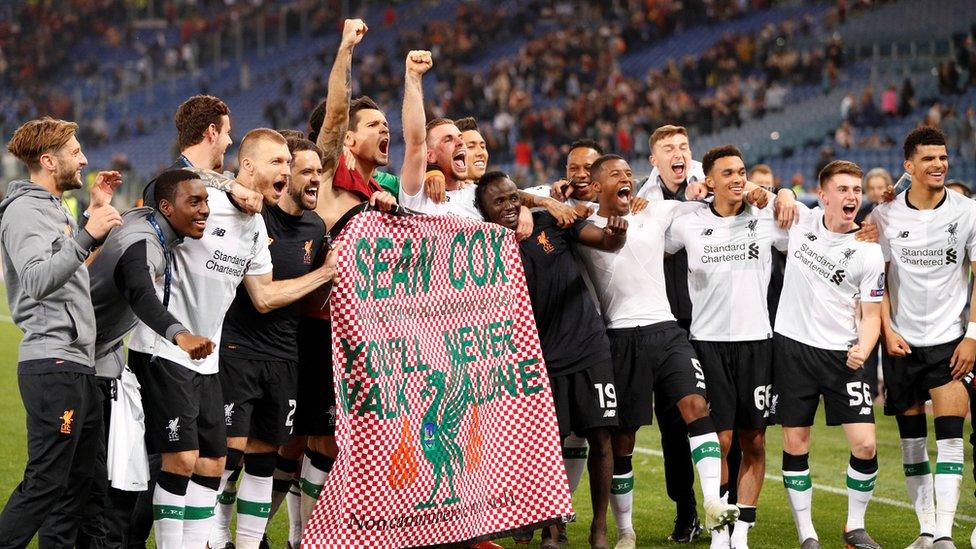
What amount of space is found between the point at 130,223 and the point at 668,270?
3.81 metres

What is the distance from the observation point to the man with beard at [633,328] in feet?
24.0

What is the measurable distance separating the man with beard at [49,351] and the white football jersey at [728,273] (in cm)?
366

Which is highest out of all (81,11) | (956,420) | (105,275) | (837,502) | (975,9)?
(81,11)

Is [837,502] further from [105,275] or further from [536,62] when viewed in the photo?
[536,62]

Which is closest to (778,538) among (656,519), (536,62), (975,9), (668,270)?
(656,519)

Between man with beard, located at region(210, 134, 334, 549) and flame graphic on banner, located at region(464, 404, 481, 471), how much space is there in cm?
98

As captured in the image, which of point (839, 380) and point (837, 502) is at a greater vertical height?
point (839, 380)

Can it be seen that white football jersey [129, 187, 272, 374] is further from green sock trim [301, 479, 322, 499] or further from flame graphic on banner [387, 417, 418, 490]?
green sock trim [301, 479, 322, 499]

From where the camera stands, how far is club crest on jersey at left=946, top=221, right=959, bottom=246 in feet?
25.1

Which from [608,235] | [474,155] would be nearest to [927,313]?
[608,235]

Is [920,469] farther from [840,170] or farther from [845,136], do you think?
[845,136]

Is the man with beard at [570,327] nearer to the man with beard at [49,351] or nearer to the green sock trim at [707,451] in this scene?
the green sock trim at [707,451]

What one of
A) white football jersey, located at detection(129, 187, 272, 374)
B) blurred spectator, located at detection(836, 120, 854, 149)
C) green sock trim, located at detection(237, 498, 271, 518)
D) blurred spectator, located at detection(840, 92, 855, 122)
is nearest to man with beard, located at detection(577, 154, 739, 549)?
green sock trim, located at detection(237, 498, 271, 518)

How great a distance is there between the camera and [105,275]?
229 inches
